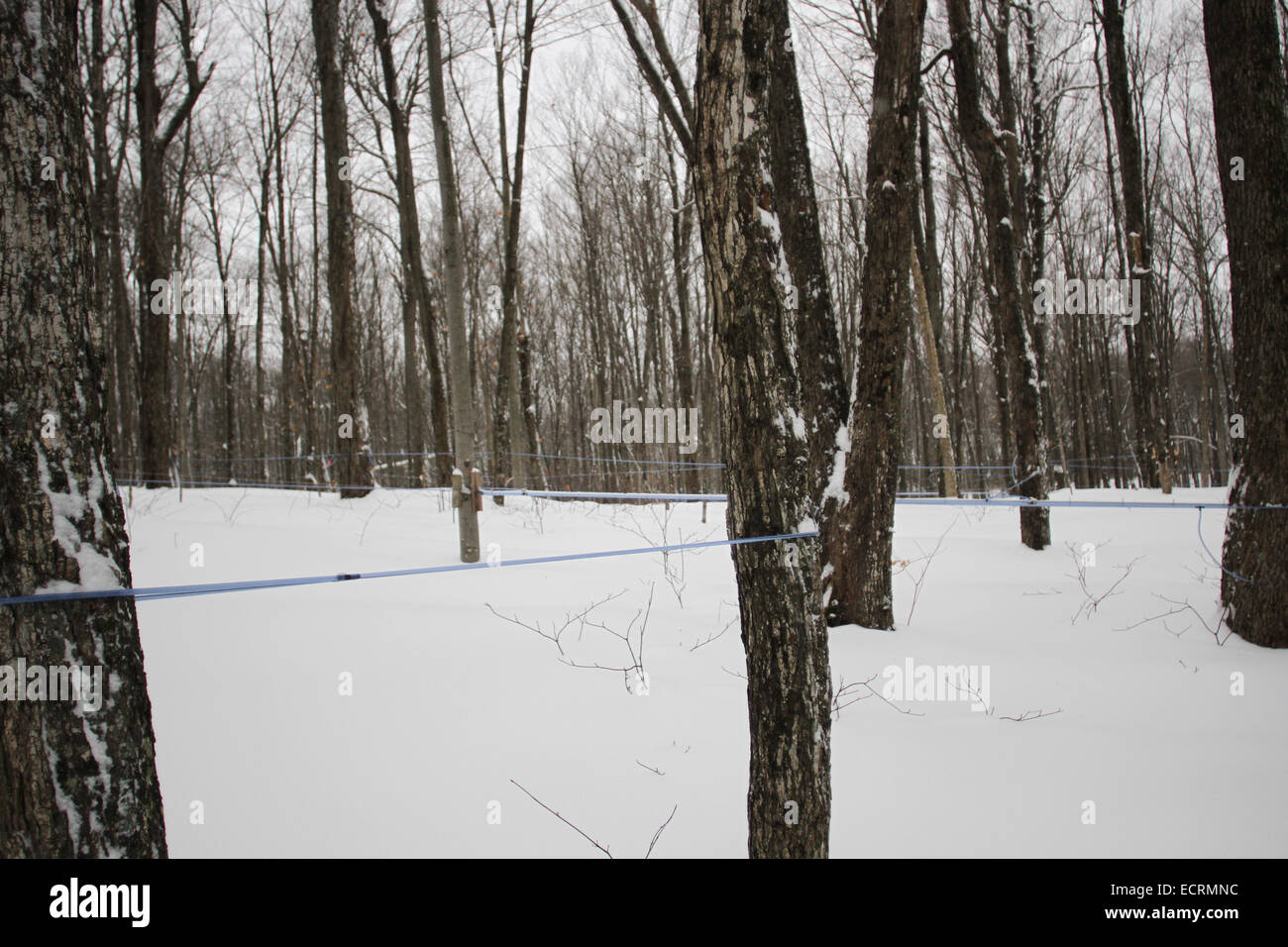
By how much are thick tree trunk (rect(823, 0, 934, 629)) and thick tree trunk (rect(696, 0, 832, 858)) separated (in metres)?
2.58

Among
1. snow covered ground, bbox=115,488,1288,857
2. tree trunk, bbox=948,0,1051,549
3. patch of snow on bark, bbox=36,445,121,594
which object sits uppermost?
tree trunk, bbox=948,0,1051,549

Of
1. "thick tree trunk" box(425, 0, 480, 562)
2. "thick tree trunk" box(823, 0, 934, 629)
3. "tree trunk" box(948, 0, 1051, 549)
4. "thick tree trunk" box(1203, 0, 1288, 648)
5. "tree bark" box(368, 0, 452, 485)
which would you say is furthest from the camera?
"tree bark" box(368, 0, 452, 485)

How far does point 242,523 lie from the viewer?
7609 millimetres

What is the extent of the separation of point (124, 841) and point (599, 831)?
Answer: 54.0 inches

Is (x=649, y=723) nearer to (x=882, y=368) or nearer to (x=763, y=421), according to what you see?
(x=763, y=421)

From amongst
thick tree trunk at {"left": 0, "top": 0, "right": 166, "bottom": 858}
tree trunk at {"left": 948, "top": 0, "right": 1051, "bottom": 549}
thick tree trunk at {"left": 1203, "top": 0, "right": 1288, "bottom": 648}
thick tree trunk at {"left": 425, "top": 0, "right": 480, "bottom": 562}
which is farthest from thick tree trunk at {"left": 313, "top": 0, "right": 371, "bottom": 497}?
thick tree trunk at {"left": 1203, "top": 0, "right": 1288, "bottom": 648}

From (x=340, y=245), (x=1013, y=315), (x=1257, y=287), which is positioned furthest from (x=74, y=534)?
(x=340, y=245)

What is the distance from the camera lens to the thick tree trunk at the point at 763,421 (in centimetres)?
193

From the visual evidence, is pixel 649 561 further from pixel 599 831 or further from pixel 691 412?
pixel 691 412

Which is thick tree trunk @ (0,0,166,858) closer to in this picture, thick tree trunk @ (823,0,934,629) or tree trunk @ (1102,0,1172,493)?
thick tree trunk @ (823,0,934,629)

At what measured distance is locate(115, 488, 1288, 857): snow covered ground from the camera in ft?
7.84

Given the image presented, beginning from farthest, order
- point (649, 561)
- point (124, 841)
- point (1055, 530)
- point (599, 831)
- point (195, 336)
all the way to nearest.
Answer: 1. point (195, 336)
2. point (1055, 530)
3. point (649, 561)
4. point (599, 831)
5. point (124, 841)

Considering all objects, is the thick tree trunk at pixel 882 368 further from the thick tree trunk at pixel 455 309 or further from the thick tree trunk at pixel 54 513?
the thick tree trunk at pixel 54 513
